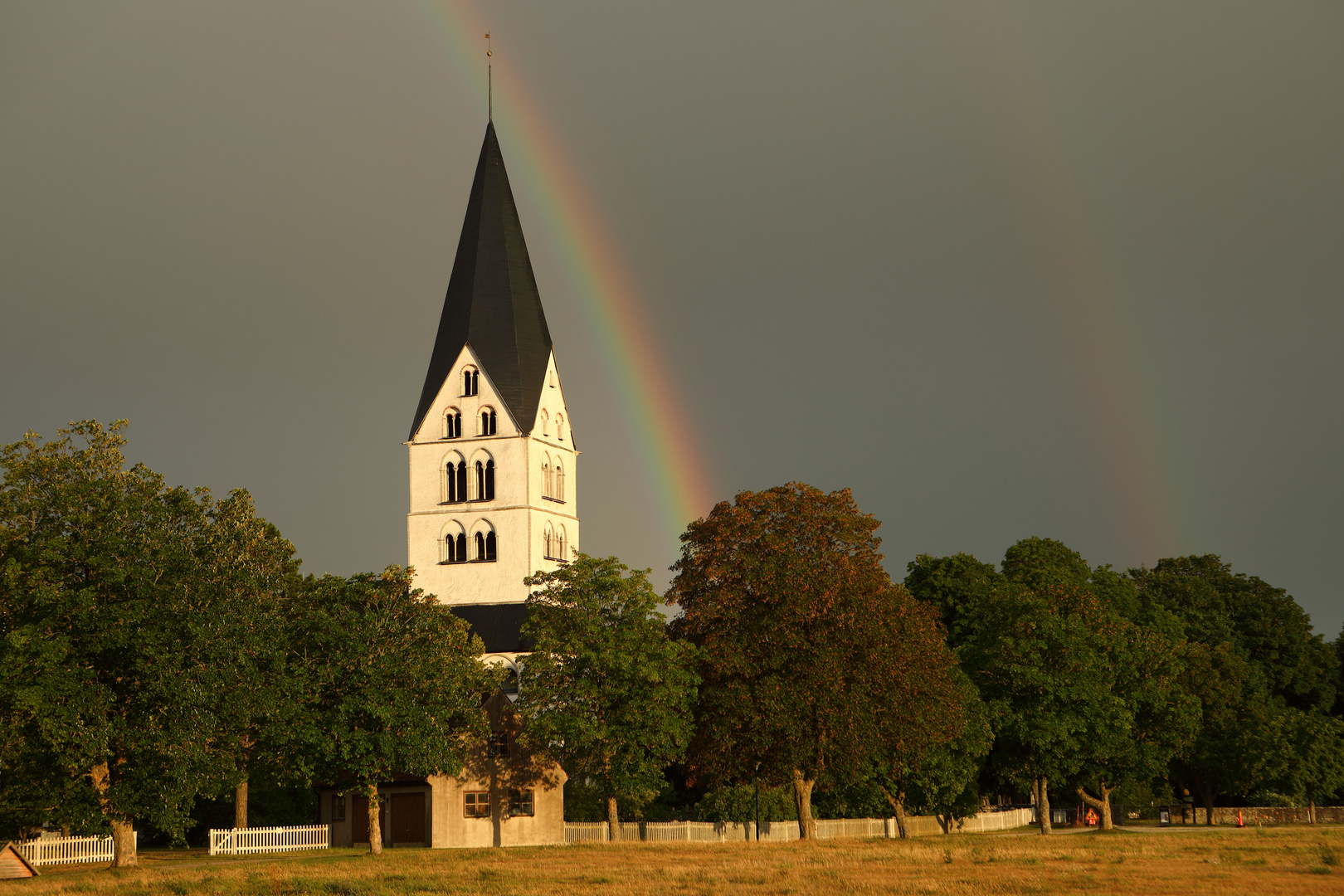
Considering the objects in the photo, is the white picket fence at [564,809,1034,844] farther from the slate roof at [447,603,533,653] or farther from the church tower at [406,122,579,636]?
the church tower at [406,122,579,636]

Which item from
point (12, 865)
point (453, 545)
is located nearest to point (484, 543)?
point (453, 545)

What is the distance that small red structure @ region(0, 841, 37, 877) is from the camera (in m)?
35.3

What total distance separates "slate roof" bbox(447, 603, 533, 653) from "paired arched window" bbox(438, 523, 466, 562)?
11.1ft

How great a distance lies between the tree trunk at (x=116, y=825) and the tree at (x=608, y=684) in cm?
1687

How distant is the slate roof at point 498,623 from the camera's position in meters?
82.7

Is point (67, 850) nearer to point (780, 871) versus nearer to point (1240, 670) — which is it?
point (780, 871)

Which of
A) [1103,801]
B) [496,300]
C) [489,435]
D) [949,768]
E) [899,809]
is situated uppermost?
[496,300]

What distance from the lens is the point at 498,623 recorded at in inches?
3337

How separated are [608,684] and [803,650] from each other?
330 inches

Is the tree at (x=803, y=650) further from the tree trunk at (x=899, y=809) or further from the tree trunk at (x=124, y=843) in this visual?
the tree trunk at (x=124, y=843)

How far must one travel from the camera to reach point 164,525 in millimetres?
43656

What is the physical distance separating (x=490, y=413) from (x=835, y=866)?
59650mm

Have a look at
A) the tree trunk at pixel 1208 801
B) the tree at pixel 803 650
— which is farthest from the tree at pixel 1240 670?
the tree at pixel 803 650

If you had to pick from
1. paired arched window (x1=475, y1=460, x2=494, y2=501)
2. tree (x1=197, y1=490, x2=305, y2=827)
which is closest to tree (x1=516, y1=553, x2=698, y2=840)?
tree (x1=197, y1=490, x2=305, y2=827)
